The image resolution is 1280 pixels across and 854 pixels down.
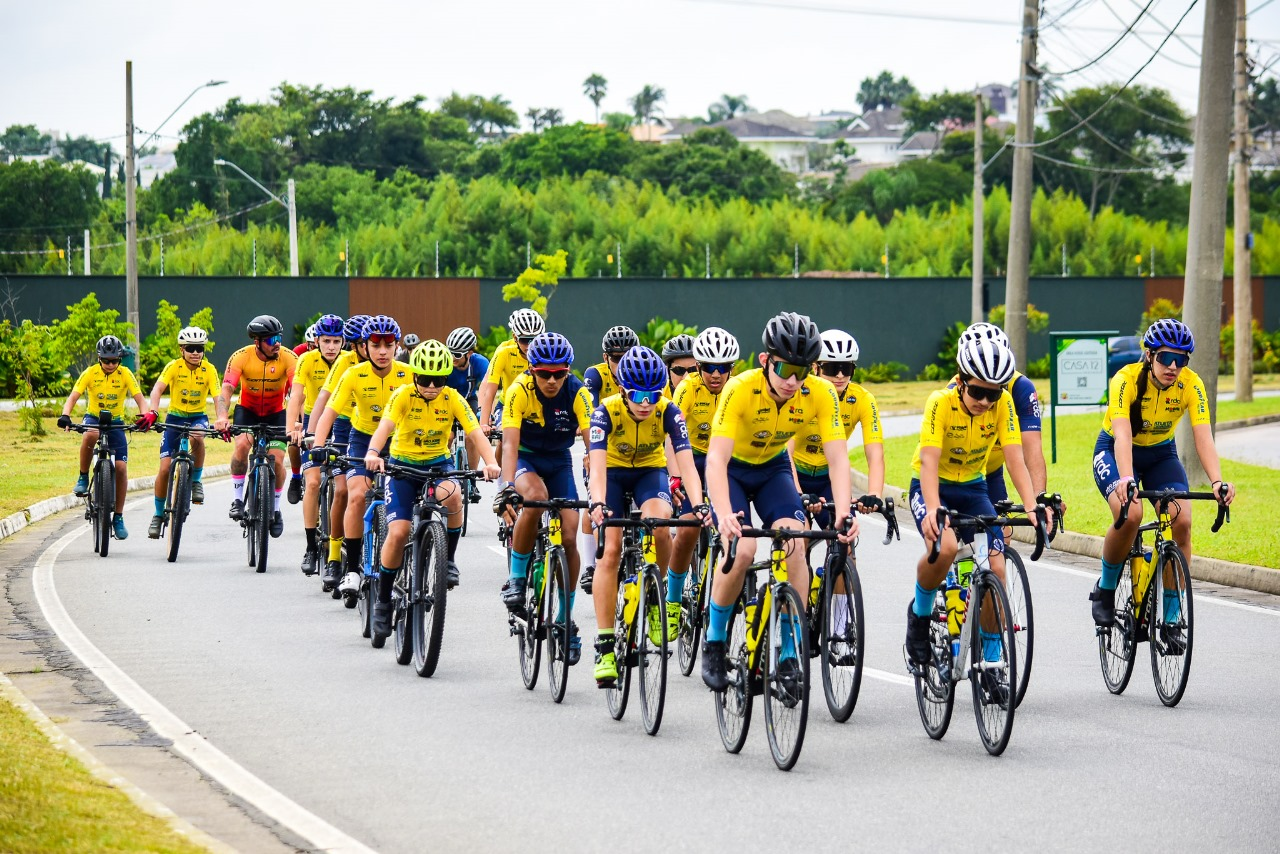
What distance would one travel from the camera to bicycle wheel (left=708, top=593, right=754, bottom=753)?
8125 mm

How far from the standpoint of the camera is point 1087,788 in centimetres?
752

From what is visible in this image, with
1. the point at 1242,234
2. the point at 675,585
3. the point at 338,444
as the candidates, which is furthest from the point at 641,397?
the point at 1242,234

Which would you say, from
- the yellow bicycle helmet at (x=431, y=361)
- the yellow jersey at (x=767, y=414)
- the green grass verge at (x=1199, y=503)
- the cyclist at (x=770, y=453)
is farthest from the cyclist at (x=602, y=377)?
the green grass verge at (x=1199, y=503)

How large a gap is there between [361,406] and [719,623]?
18.1ft

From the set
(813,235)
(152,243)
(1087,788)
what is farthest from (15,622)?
(152,243)

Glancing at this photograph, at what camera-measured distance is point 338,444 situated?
47.1 feet

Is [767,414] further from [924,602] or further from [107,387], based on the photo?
[107,387]

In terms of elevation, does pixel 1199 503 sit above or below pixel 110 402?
below

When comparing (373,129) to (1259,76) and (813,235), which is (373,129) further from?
(1259,76)

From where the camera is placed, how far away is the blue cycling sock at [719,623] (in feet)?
27.7

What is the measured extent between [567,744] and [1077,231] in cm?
6518

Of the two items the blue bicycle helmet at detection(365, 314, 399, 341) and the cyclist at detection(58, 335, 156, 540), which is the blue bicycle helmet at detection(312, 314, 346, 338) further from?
the cyclist at detection(58, 335, 156, 540)

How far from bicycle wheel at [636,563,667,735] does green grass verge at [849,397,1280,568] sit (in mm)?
7435

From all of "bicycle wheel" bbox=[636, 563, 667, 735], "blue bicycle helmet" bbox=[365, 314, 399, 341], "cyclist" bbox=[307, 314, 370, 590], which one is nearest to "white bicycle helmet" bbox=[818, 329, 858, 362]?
"bicycle wheel" bbox=[636, 563, 667, 735]
